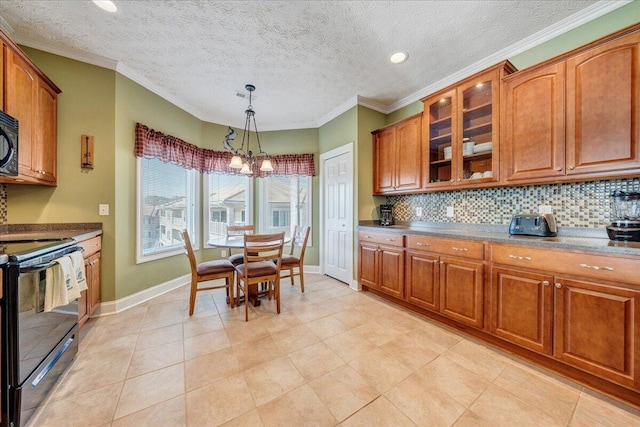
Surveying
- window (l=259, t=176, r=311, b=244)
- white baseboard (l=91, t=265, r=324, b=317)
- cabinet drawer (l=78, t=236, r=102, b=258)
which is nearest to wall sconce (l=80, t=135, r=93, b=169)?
cabinet drawer (l=78, t=236, r=102, b=258)

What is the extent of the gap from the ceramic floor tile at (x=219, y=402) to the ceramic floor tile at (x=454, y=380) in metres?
1.21

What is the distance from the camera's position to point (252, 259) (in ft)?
7.96

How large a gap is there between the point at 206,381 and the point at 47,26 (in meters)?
3.29

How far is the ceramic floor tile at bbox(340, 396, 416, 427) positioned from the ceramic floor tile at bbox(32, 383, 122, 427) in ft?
4.47

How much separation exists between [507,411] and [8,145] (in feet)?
12.4

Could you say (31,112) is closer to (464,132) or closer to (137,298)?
(137,298)

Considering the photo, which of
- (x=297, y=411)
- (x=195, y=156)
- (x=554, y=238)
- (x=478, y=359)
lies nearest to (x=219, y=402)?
(x=297, y=411)

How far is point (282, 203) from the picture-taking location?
4359mm

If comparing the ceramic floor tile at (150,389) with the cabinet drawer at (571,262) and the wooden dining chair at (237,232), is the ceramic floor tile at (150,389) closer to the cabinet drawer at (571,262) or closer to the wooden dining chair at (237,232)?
the wooden dining chair at (237,232)

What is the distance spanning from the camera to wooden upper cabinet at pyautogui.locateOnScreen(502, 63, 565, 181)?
6.14ft

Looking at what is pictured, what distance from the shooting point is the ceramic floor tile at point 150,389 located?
1.39 m

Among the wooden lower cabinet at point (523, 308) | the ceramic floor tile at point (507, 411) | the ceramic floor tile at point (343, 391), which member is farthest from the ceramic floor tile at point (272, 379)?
the wooden lower cabinet at point (523, 308)

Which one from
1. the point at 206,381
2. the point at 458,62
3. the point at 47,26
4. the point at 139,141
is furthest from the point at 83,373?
the point at 458,62

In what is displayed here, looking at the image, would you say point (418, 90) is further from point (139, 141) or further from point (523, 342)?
point (139, 141)
